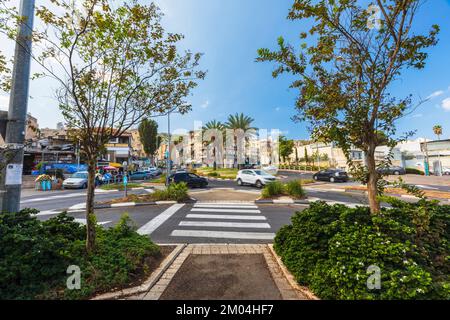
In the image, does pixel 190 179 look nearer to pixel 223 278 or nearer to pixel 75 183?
pixel 75 183

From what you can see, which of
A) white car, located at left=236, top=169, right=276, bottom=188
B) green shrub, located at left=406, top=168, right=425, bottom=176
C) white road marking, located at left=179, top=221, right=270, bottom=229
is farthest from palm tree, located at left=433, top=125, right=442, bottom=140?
white road marking, located at left=179, top=221, right=270, bottom=229

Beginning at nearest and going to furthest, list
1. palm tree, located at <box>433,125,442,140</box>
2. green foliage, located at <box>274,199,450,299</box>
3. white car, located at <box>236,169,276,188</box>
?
green foliage, located at <box>274,199,450,299</box>
white car, located at <box>236,169,276,188</box>
palm tree, located at <box>433,125,442,140</box>

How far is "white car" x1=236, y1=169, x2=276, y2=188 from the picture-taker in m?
16.9

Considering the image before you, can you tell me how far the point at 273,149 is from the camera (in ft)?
191

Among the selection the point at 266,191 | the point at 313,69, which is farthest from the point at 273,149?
the point at 313,69

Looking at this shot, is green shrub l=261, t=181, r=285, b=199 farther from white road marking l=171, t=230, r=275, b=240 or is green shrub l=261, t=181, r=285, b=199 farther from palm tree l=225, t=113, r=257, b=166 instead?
palm tree l=225, t=113, r=257, b=166

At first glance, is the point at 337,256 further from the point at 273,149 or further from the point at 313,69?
the point at 273,149

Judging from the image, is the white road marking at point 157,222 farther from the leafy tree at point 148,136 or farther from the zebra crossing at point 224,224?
the leafy tree at point 148,136

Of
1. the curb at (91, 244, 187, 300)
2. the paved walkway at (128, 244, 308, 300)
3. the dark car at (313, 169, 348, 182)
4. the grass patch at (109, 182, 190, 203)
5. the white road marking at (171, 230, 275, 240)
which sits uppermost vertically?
the dark car at (313, 169, 348, 182)

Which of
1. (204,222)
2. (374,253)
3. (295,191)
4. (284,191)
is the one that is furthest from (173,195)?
(374,253)

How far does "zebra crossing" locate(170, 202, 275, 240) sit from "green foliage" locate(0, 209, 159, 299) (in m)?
2.37

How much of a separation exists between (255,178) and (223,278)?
48.7ft

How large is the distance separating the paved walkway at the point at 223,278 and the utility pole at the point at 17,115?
10.3 feet

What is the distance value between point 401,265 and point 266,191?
30.9 feet
